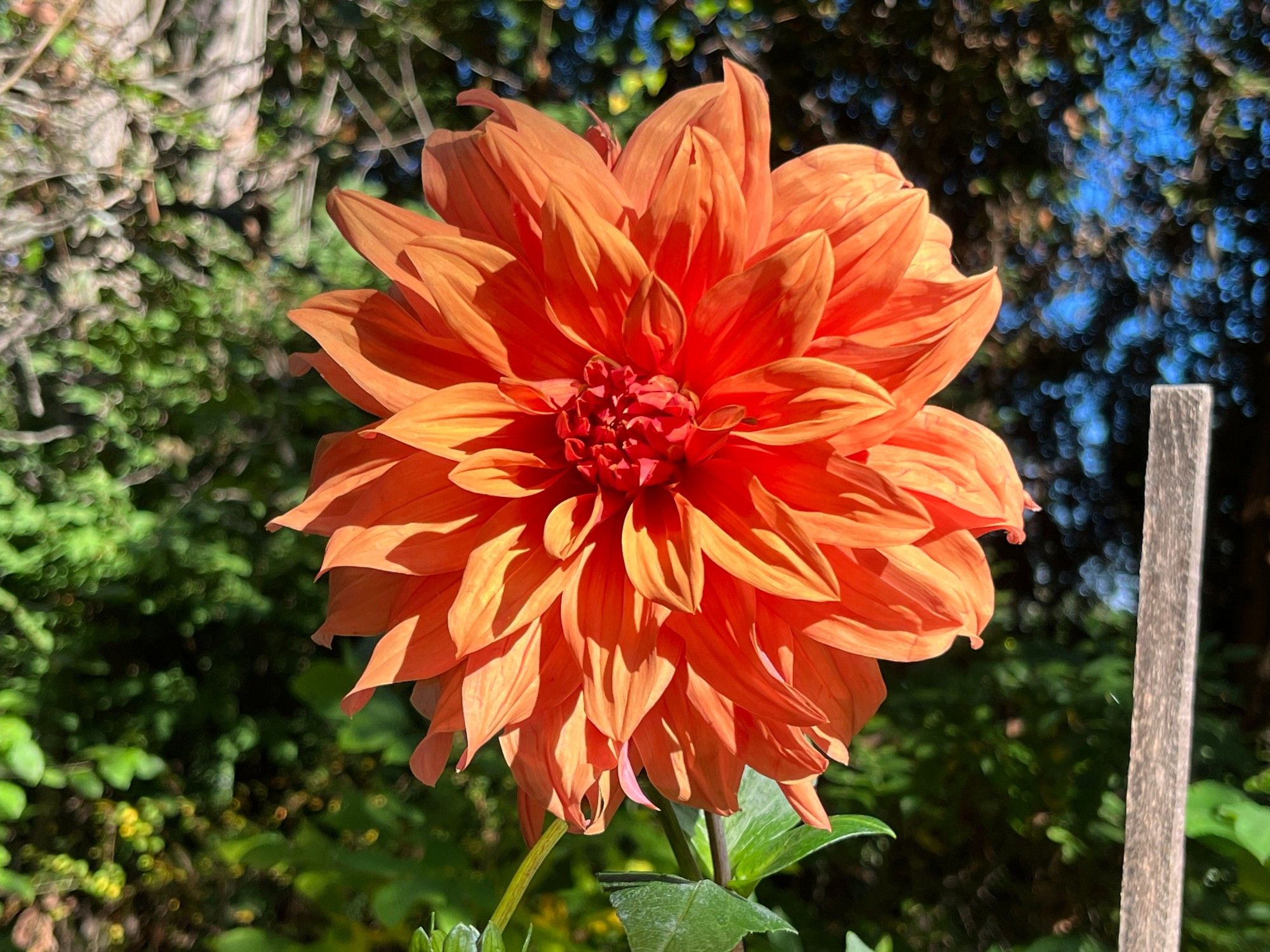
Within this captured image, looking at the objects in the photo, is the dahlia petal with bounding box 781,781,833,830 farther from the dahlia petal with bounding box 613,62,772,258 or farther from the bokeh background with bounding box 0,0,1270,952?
the bokeh background with bounding box 0,0,1270,952

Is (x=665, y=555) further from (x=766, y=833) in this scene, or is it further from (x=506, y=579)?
(x=766, y=833)

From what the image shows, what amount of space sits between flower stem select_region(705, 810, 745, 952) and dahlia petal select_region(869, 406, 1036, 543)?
0.71 feet

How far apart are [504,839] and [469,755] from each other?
131 centimetres

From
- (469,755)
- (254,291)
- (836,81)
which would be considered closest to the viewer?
(469,755)

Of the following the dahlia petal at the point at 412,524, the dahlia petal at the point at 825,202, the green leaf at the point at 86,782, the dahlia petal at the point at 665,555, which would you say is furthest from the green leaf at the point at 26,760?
the dahlia petal at the point at 825,202

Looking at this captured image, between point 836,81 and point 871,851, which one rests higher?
point 836,81

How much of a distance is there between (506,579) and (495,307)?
0.54 ft

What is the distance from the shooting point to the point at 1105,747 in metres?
1.39

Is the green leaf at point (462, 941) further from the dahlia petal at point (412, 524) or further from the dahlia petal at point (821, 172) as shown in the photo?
the dahlia petal at point (821, 172)

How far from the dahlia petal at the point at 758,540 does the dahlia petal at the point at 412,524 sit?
136 mm

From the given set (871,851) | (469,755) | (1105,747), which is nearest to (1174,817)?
(469,755)

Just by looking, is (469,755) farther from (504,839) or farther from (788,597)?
(504,839)

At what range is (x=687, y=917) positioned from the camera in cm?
47

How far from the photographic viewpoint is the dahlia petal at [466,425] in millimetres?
476
